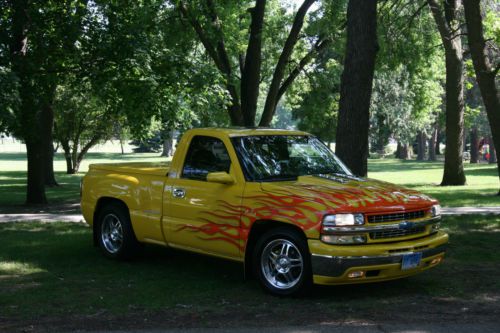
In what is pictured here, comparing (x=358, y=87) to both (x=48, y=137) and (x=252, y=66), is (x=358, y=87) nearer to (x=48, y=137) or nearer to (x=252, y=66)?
(x=252, y=66)

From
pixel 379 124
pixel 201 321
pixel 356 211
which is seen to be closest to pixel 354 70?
pixel 356 211

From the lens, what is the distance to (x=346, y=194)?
270 inches

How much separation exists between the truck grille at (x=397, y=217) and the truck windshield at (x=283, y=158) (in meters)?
1.24

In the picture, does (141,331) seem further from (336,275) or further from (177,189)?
(177,189)

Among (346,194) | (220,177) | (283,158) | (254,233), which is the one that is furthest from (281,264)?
(283,158)

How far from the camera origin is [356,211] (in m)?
6.59

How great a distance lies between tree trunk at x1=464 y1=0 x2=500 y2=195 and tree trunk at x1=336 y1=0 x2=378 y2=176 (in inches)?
96.9

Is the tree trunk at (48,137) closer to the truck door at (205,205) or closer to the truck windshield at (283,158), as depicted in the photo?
the truck door at (205,205)

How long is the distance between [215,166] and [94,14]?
10252mm

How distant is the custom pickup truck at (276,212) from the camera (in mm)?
6598

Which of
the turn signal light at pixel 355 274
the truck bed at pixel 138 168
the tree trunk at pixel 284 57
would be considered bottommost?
the turn signal light at pixel 355 274

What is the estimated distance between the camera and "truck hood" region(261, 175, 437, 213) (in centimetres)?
665

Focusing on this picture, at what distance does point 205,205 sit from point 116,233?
209 centimetres

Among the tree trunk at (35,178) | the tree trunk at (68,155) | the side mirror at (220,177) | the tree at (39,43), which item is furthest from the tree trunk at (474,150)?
the side mirror at (220,177)
